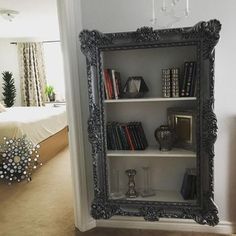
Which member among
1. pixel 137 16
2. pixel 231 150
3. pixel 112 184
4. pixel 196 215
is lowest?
pixel 196 215

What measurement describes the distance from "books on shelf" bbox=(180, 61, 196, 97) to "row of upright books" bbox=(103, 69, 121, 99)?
495 mm

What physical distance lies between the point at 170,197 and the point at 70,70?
1309mm

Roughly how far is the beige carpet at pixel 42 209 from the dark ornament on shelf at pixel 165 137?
79cm

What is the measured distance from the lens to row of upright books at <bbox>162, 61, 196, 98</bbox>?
1980 mm

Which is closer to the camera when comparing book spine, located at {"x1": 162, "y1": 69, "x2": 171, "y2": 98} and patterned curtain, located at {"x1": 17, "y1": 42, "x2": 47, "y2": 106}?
book spine, located at {"x1": 162, "y1": 69, "x2": 171, "y2": 98}

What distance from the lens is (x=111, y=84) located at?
2.12 metres

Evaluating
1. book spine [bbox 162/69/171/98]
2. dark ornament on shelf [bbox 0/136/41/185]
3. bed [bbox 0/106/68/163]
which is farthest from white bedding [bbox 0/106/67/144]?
book spine [bbox 162/69/171/98]

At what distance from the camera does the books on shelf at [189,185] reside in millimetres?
2080

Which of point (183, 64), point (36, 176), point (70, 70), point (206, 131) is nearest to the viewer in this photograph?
point (206, 131)

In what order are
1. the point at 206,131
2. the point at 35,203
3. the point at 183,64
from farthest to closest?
the point at 35,203
the point at 183,64
the point at 206,131

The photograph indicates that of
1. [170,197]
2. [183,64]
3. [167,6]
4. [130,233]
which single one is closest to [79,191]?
[130,233]

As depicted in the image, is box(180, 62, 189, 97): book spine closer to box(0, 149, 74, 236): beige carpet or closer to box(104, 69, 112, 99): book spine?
box(104, 69, 112, 99): book spine

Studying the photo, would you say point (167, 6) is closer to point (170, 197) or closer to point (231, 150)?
point (231, 150)

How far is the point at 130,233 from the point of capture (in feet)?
7.79
